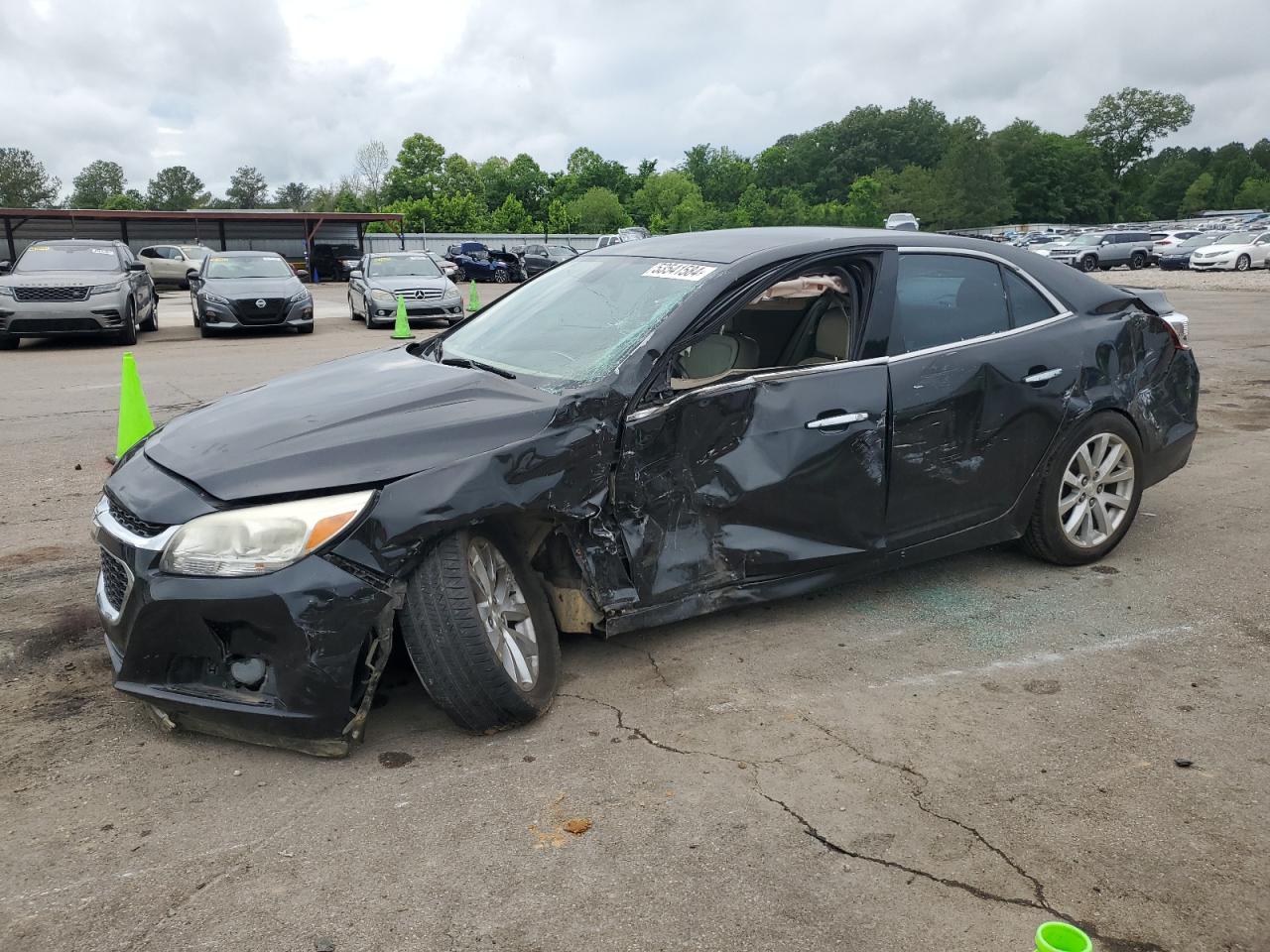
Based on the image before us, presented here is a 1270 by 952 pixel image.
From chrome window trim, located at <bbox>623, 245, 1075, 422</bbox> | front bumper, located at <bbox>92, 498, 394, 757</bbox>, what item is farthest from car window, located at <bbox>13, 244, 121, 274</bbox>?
chrome window trim, located at <bbox>623, 245, 1075, 422</bbox>

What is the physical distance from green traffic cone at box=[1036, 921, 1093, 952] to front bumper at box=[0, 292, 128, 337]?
15.5m

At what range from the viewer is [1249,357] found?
1215 centimetres

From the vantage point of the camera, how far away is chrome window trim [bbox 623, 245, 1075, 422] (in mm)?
3604

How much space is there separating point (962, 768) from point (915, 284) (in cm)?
205

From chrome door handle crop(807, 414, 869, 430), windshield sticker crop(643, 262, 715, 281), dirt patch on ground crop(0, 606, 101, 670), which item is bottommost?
dirt patch on ground crop(0, 606, 101, 670)

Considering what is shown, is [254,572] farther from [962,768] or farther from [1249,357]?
[1249,357]

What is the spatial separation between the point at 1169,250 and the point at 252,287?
34248 mm

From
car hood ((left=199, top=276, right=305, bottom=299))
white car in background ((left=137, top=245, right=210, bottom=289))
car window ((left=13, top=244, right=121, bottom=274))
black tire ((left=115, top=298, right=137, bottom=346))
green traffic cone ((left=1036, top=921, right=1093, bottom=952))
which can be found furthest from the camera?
white car in background ((left=137, top=245, right=210, bottom=289))

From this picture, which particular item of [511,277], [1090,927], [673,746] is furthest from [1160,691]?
[511,277]

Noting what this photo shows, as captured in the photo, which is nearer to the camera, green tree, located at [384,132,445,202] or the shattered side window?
the shattered side window

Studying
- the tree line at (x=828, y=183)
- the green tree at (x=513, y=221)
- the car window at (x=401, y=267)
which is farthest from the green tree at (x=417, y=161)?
the car window at (x=401, y=267)

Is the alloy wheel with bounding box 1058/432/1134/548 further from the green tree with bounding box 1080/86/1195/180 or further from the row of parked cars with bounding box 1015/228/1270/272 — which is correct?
the green tree with bounding box 1080/86/1195/180

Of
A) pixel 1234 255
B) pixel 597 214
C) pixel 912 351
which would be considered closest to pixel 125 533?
pixel 912 351

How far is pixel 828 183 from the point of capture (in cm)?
12294
